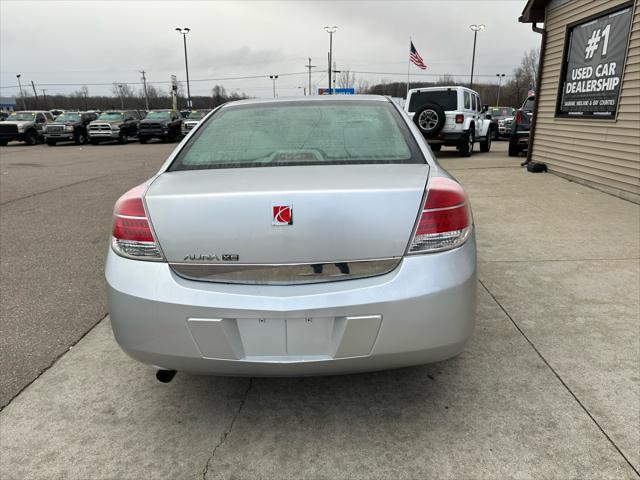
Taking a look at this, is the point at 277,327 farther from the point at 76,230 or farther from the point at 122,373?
the point at 76,230

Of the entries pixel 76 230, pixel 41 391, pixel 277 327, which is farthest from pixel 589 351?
pixel 76 230

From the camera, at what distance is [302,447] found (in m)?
2.19

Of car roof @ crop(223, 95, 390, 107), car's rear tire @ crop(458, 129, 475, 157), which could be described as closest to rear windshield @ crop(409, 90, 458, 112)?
car's rear tire @ crop(458, 129, 475, 157)

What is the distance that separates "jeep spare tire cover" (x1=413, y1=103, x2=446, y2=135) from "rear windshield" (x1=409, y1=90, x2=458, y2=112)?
16.2 inches

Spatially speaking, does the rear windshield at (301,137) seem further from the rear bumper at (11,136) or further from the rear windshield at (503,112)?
the rear bumper at (11,136)

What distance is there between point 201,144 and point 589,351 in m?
2.69

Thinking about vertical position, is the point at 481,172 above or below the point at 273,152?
below

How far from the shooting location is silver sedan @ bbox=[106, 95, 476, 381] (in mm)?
1931

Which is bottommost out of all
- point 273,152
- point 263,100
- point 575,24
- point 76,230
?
point 76,230

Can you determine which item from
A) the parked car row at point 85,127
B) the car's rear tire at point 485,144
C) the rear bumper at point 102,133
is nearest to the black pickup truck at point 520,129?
the car's rear tire at point 485,144

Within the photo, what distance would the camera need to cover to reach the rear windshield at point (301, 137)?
251 centimetres

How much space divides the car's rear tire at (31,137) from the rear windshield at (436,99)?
70.9 feet

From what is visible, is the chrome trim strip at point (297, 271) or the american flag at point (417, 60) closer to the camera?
the chrome trim strip at point (297, 271)

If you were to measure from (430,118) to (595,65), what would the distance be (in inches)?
237
